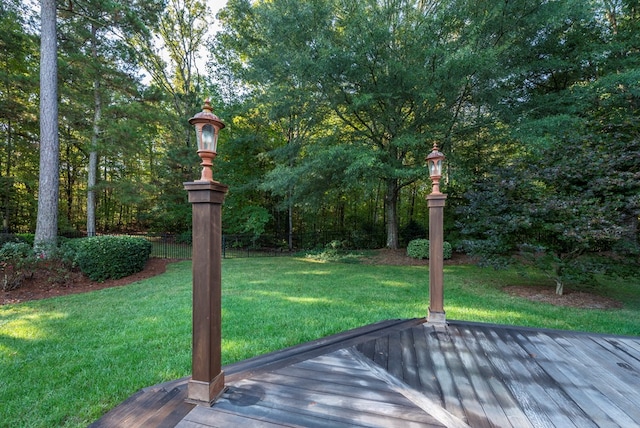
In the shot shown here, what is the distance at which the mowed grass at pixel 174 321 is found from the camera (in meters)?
2.18

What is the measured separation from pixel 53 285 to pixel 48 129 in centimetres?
385

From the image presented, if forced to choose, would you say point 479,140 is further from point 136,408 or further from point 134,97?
point 134,97

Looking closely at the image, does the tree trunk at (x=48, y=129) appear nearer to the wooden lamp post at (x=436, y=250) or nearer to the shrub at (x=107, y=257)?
the shrub at (x=107, y=257)

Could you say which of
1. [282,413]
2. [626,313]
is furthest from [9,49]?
[626,313]

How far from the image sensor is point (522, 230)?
5.54 meters

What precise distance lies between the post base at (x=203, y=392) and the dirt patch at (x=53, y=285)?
533 centimetres

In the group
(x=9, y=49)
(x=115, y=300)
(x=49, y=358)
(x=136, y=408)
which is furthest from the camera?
(x=9, y=49)

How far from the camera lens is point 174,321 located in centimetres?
368

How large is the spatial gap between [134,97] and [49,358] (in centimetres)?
914

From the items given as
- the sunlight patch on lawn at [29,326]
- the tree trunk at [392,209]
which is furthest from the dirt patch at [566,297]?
the sunlight patch on lawn at [29,326]

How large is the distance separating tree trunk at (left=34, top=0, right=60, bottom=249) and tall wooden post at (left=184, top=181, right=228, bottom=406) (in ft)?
24.1

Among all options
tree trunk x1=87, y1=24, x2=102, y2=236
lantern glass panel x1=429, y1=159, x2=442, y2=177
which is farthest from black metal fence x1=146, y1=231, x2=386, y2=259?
lantern glass panel x1=429, y1=159, x2=442, y2=177

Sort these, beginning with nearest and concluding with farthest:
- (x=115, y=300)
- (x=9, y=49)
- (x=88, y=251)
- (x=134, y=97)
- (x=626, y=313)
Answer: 1. (x=626, y=313)
2. (x=115, y=300)
3. (x=88, y=251)
4. (x=9, y=49)
5. (x=134, y=97)

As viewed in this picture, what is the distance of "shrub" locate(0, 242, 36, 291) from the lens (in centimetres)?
559
